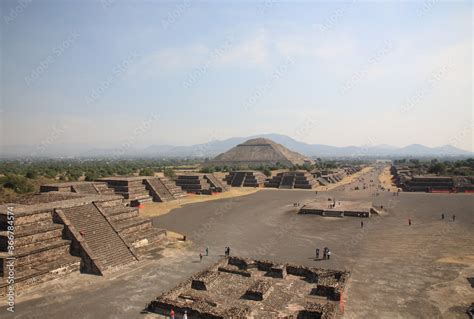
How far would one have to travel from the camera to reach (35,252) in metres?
18.4

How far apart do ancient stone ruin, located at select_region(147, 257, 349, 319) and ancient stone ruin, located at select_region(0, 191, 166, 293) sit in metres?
5.80

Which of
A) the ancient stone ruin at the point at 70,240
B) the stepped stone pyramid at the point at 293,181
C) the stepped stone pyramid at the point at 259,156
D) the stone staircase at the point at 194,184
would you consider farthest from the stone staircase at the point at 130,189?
the stepped stone pyramid at the point at 259,156

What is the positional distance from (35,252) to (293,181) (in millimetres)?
60418

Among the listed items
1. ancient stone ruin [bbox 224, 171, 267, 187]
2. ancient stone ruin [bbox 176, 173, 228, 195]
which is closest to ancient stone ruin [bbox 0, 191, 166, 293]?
ancient stone ruin [bbox 176, 173, 228, 195]

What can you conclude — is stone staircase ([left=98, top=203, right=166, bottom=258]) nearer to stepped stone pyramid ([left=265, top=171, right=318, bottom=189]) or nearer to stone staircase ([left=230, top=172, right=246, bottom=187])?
stepped stone pyramid ([left=265, top=171, right=318, bottom=189])

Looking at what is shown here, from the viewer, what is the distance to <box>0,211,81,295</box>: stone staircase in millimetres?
17109

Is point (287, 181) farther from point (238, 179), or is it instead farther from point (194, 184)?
point (194, 184)

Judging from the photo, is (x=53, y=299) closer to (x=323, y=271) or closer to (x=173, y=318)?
(x=173, y=318)

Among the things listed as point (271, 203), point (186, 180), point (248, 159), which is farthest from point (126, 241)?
point (248, 159)

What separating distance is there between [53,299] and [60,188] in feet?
82.5

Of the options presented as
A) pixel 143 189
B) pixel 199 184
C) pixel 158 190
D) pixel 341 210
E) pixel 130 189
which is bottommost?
pixel 341 210

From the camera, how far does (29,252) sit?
1808cm

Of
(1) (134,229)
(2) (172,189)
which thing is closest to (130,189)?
(2) (172,189)

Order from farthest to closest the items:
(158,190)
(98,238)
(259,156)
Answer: (259,156) → (158,190) → (98,238)
